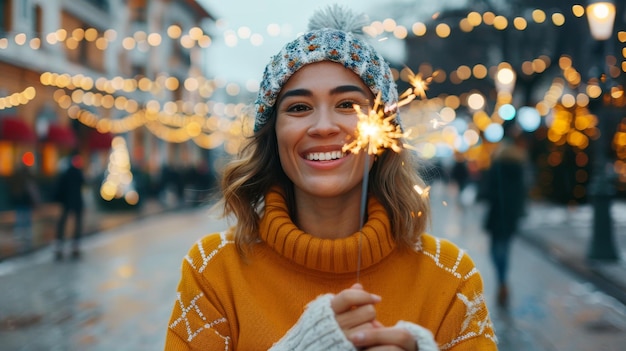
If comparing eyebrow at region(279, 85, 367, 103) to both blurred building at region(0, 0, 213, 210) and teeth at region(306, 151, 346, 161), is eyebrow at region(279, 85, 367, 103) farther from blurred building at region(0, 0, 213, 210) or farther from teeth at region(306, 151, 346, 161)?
blurred building at region(0, 0, 213, 210)

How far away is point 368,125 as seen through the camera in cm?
195

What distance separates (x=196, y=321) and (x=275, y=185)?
0.56 m

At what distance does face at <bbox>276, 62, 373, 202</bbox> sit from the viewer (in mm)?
2119

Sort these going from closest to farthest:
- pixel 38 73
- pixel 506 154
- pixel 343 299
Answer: pixel 343 299 < pixel 506 154 < pixel 38 73

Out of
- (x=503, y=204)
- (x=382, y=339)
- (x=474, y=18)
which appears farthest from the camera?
(x=474, y=18)

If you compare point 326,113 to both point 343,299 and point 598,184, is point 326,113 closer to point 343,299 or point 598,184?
point 343,299

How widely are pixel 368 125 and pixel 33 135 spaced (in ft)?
78.0

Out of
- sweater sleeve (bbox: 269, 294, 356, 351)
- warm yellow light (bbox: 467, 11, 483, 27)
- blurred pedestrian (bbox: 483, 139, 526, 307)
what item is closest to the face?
sweater sleeve (bbox: 269, 294, 356, 351)

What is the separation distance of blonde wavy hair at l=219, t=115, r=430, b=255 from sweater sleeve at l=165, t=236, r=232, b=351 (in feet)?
0.61

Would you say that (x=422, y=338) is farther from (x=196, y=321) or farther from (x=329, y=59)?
(x=329, y=59)

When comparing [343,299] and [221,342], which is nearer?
[343,299]

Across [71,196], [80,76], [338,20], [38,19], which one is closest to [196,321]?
[338,20]

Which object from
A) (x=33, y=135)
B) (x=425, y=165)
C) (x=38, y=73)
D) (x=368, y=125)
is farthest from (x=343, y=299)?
(x=38, y=73)

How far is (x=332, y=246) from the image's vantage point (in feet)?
6.84
